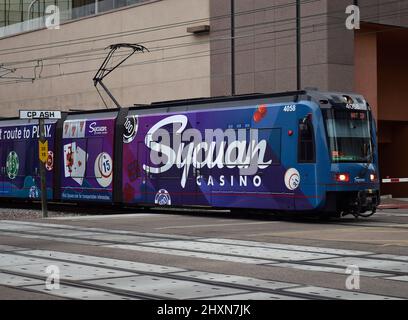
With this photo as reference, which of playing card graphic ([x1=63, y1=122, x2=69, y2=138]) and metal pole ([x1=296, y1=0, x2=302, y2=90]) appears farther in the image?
metal pole ([x1=296, y1=0, x2=302, y2=90])

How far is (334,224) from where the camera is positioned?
744 inches

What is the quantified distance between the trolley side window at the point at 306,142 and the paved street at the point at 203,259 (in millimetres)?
1673

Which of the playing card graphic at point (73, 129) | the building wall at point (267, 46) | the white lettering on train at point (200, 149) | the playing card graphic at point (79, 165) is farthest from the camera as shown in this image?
the building wall at point (267, 46)

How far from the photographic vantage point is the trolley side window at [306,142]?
18.7m

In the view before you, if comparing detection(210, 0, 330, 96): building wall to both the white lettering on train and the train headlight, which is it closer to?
the white lettering on train

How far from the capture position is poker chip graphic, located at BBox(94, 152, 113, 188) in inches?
953

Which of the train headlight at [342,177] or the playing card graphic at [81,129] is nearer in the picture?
the train headlight at [342,177]

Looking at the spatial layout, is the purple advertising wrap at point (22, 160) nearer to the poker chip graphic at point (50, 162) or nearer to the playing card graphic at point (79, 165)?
the poker chip graphic at point (50, 162)

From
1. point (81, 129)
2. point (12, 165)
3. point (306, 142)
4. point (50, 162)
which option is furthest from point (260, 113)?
point (12, 165)

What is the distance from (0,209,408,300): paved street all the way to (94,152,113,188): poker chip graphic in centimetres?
511

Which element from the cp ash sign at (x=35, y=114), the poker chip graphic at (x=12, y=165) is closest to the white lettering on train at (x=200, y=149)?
the cp ash sign at (x=35, y=114)

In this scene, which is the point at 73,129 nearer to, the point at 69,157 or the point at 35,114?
the point at 69,157

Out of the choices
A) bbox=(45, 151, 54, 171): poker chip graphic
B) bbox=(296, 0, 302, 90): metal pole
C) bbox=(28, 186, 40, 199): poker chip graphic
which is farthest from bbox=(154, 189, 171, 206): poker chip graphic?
bbox=(296, 0, 302, 90): metal pole
